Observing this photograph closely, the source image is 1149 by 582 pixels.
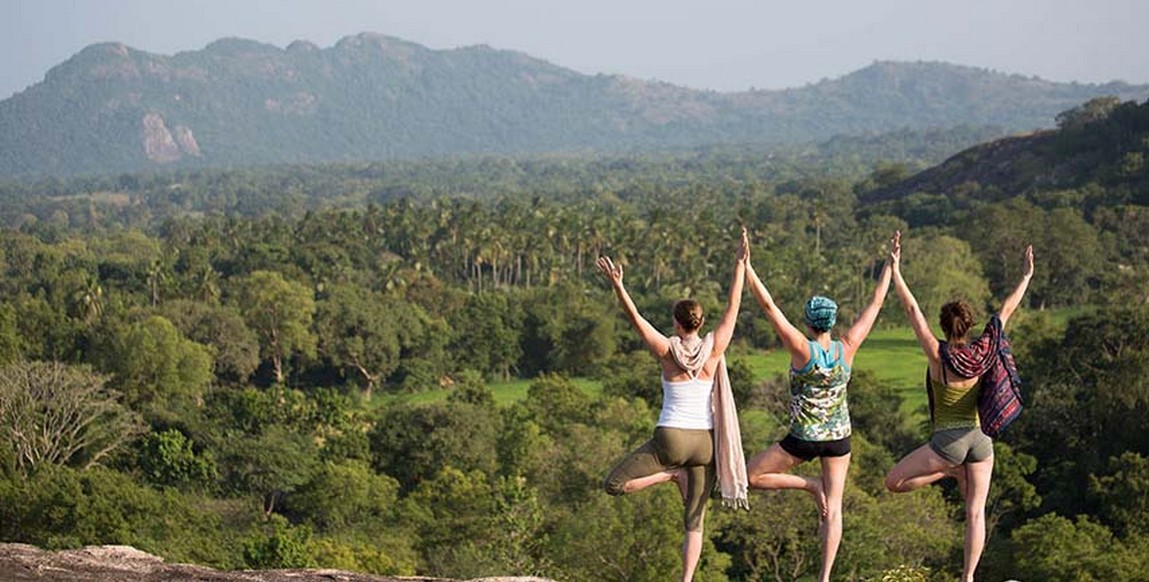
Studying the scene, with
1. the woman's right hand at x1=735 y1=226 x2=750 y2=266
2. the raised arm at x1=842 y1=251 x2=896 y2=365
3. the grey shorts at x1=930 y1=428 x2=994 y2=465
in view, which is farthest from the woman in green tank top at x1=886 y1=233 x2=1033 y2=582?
the woman's right hand at x1=735 y1=226 x2=750 y2=266

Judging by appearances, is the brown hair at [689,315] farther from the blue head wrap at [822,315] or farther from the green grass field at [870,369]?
the green grass field at [870,369]

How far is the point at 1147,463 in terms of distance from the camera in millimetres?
29922

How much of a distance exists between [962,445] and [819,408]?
114cm

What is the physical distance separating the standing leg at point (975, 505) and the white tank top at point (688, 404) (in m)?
2.10

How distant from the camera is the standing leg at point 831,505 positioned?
812 cm

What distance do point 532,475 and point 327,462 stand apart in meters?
7.23

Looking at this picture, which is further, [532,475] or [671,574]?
[532,475]

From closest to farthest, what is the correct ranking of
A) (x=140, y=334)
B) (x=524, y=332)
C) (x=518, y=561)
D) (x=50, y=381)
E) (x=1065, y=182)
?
(x=518, y=561) → (x=50, y=381) → (x=140, y=334) → (x=524, y=332) → (x=1065, y=182)

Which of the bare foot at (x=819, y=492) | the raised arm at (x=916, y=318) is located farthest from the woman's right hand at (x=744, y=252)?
the bare foot at (x=819, y=492)

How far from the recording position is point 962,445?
7.99m

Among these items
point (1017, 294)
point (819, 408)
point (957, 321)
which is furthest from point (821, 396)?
point (1017, 294)

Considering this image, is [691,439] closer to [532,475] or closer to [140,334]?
[532,475]

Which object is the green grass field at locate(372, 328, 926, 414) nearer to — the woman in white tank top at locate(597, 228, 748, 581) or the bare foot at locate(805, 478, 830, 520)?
the bare foot at locate(805, 478, 830, 520)

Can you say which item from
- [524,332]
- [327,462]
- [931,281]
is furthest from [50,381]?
[931,281]
